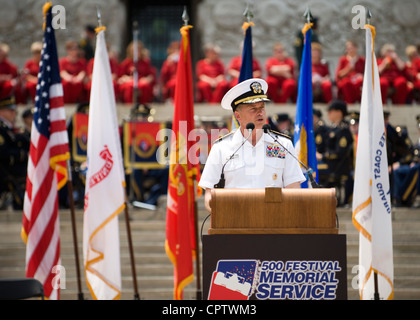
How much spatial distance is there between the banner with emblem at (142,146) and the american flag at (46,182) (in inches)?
177

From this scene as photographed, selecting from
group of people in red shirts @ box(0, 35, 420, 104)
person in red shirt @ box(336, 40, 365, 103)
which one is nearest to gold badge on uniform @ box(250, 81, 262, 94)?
group of people in red shirts @ box(0, 35, 420, 104)

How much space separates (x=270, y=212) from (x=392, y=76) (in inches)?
499

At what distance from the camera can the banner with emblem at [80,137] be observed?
12508mm

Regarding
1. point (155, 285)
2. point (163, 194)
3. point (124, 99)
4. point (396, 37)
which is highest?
point (396, 37)

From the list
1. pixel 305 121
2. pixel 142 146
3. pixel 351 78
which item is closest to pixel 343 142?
pixel 142 146

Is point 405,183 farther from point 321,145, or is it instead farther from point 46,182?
point 46,182

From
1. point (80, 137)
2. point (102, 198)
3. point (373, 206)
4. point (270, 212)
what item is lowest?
point (373, 206)

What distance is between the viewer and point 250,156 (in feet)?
20.0

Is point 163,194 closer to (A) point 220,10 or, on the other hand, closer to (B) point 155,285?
(B) point 155,285

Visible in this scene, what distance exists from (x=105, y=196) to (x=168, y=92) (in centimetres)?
972

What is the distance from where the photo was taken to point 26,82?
1747 cm

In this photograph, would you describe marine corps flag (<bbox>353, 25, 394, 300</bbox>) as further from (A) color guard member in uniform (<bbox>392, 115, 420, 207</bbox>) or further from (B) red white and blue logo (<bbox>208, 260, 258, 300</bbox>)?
(A) color guard member in uniform (<bbox>392, 115, 420, 207</bbox>)
